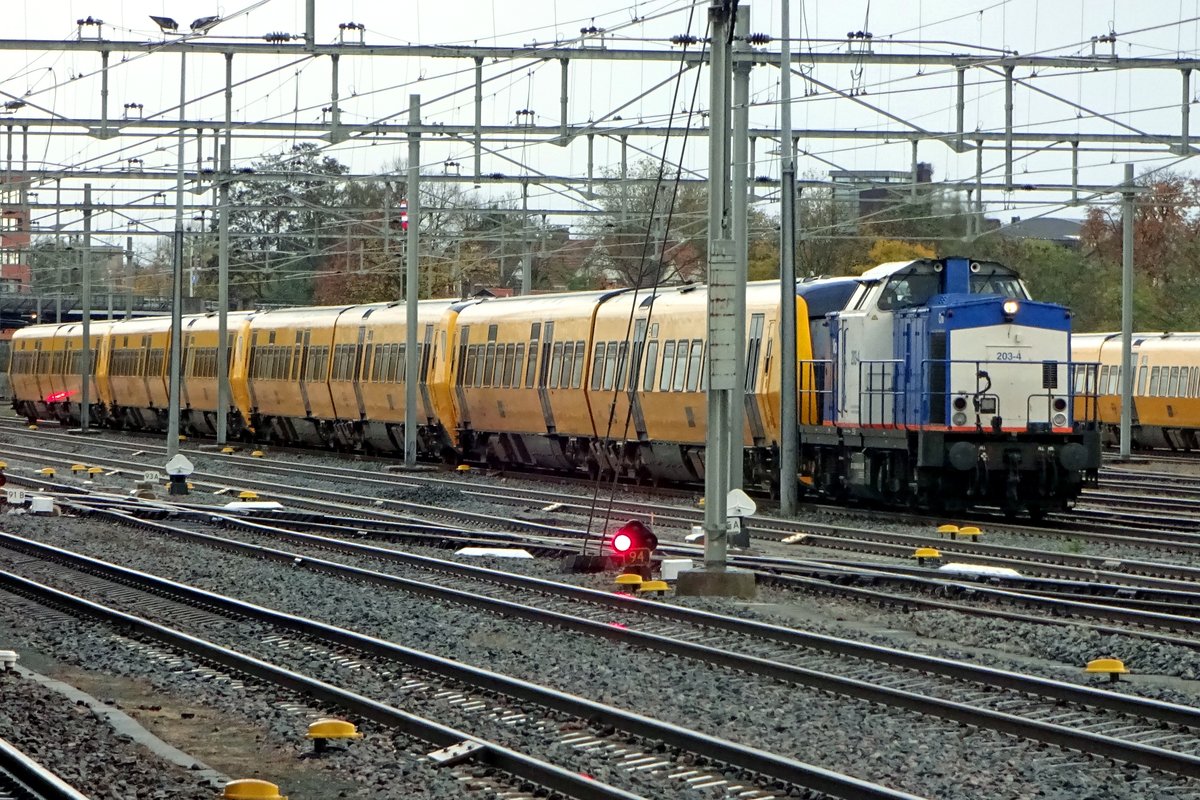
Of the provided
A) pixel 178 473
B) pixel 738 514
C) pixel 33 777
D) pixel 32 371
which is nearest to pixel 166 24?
pixel 178 473

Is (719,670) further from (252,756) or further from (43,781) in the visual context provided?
(43,781)

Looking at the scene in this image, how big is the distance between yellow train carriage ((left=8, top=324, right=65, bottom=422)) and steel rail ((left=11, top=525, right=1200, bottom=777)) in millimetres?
47801

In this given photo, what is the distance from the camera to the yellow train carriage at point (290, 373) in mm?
43000

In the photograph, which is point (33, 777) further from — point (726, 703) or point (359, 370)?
point (359, 370)

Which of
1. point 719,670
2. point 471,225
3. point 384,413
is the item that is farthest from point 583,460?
point 471,225

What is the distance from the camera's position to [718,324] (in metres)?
16.2

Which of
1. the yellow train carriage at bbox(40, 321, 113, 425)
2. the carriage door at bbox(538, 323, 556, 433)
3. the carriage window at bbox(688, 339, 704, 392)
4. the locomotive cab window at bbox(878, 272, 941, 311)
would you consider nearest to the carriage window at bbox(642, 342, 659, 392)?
the carriage window at bbox(688, 339, 704, 392)

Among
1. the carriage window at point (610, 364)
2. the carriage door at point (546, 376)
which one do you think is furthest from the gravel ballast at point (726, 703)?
the carriage door at point (546, 376)

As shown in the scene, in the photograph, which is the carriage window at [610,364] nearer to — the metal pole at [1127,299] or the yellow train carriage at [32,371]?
the metal pole at [1127,299]

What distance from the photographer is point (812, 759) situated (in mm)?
8977

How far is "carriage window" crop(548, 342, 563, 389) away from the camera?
32188 mm

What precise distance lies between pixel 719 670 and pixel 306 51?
51.9 feet

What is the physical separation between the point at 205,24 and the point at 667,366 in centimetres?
923

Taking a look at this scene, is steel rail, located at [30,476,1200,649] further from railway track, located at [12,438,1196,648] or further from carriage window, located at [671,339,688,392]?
carriage window, located at [671,339,688,392]
